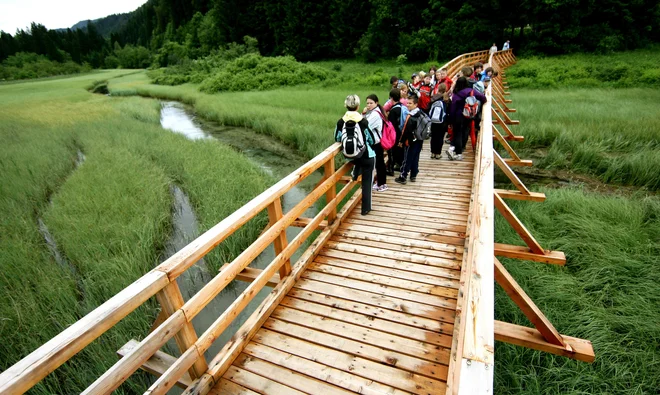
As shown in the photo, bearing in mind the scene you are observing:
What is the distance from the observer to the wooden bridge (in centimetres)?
188

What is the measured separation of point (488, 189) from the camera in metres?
3.35

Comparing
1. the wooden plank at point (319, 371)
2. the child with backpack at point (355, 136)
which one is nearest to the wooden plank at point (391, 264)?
the child with backpack at point (355, 136)

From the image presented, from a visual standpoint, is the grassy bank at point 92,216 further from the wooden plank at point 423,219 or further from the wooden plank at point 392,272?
the wooden plank at point 423,219

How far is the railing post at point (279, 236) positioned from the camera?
345cm

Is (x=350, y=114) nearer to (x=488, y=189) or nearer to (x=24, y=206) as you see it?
(x=488, y=189)

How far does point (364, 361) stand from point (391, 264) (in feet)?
4.69

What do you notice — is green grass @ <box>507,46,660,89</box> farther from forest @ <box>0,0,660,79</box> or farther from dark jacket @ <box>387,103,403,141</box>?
dark jacket @ <box>387,103,403,141</box>

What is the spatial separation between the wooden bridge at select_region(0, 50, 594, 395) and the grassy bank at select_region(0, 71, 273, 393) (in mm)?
1905

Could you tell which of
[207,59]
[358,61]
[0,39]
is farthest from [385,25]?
[0,39]

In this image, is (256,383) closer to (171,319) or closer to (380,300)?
(171,319)

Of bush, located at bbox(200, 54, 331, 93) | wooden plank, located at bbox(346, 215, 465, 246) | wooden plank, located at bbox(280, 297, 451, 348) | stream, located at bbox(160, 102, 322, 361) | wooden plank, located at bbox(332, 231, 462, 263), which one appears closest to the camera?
wooden plank, located at bbox(280, 297, 451, 348)

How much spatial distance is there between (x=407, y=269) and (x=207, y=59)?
1600 inches

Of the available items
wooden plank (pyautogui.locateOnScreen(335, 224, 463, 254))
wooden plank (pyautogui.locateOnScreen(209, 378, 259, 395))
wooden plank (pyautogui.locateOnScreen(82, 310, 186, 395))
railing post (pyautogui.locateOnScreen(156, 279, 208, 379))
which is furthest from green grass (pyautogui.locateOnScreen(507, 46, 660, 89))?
wooden plank (pyautogui.locateOnScreen(82, 310, 186, 395))

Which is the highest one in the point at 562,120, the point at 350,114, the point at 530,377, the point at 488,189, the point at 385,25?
the point at 385,25
